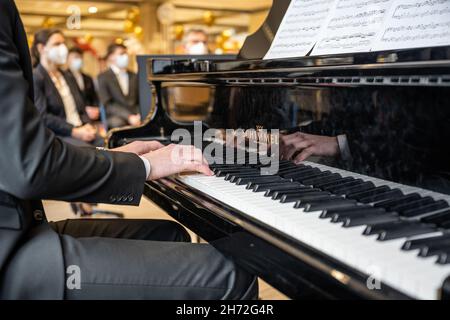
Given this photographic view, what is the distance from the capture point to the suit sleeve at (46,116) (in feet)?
13.9

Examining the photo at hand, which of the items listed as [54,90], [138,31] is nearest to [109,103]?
[54,90]

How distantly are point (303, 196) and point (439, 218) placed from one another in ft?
1.10

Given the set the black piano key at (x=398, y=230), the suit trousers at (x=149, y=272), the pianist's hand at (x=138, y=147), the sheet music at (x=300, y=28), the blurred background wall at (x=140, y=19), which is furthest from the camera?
the blurred background wall at (x=140, y=19)

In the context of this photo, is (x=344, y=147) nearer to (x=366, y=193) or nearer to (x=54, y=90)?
(x=366, y=193)

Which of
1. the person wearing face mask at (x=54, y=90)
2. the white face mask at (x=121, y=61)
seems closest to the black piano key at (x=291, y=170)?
the person wearing face mask at (x=54, y=90)

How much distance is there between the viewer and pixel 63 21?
45.1ft

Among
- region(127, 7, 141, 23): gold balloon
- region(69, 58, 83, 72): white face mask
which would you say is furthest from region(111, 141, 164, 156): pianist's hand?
region(127, 7, 141, 23): gold balloon

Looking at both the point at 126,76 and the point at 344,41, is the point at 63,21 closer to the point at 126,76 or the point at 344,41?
the point at 126,76

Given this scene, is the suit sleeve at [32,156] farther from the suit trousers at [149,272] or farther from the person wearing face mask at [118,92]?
the person wearing face mask at [118,92]

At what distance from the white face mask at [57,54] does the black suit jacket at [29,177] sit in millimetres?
3493

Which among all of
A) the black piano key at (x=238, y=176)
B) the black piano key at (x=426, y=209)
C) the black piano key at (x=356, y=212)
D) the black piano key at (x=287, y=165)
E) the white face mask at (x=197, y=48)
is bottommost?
the black piano key at (x=356, y=212)

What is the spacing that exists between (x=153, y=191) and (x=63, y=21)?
13.4 m

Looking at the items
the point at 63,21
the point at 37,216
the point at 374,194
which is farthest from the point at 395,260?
the point at 63,21

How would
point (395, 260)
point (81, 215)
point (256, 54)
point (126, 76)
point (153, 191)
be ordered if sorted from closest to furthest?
point (395, 260), point (153, 191), point (256, 54), point (81, 215), point (126, 76)
